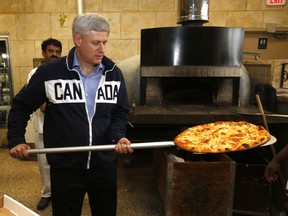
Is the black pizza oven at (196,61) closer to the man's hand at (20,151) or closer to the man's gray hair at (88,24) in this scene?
the man's gray hair at (88,24)

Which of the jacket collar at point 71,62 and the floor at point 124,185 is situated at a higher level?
the jacket collar at point 71,62

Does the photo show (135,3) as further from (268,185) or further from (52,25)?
(268,185)

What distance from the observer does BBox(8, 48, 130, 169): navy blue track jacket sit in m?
1.53

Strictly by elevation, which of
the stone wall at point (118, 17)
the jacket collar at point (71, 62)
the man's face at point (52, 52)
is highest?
the stone wall at point (118, 17)

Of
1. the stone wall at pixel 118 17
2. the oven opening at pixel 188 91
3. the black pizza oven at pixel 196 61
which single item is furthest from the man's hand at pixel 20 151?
the stone wall at pixel 118 17

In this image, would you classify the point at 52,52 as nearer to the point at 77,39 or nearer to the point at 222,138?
the point at 77,39

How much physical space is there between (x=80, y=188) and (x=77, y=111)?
19.3 inches

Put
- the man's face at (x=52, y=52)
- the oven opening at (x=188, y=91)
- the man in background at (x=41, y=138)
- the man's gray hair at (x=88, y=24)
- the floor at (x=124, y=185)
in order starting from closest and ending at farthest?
the man's gray hair at (x=88, y=24) < the man in background at (x=41, y=138) < the floor at (x=124, y=185) < the man's face at (x=52, y=52) < the oven opening at (x=188, y=91)

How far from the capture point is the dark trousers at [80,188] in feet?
5.24

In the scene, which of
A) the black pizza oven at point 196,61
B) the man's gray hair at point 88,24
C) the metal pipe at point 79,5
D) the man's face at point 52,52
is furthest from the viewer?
the metal pipe at point 79,5

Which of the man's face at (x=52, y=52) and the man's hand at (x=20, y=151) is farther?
the man's face at (x=52, y=52)

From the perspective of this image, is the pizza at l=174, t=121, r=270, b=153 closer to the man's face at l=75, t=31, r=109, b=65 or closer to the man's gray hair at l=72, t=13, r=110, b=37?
the man's face at l=75, t=31, r=109, b=65

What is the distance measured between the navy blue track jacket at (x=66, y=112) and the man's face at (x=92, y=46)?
101 millimetres

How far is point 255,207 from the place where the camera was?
7.95 ft
